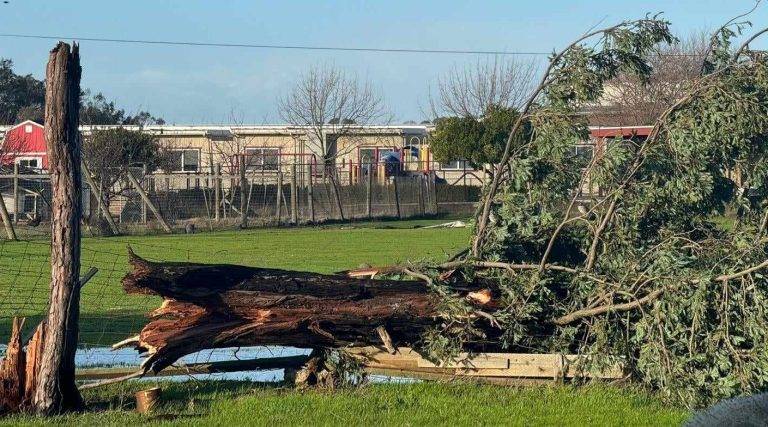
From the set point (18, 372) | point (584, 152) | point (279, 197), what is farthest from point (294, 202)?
point (18, 372)

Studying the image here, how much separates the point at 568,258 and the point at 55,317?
4.03 metres

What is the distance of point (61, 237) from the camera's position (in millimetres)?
7582

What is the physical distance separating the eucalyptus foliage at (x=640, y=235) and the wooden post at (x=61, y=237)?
259 cm

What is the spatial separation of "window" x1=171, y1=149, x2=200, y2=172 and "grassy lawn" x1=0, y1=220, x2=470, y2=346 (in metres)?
11.4

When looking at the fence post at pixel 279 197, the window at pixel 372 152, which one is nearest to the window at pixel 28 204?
the fence post at pixel 279 197

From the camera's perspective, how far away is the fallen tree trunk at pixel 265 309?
8.03m

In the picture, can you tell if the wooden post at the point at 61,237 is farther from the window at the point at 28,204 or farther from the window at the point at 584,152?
the window at the point at 28,204

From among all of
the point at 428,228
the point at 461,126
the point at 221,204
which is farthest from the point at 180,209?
the point at 461,126

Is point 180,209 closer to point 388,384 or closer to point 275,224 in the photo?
point 275,224

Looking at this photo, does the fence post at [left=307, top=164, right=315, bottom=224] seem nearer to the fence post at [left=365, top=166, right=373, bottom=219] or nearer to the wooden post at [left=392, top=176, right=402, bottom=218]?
the fence post at [left=365, top=166, right=373, bottom=219]

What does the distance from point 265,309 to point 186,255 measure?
47.5 feet

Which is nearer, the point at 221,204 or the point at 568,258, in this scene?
the point at 568,258

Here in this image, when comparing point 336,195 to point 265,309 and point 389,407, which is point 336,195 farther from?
point 389,407

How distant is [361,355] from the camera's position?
8.63 metres
